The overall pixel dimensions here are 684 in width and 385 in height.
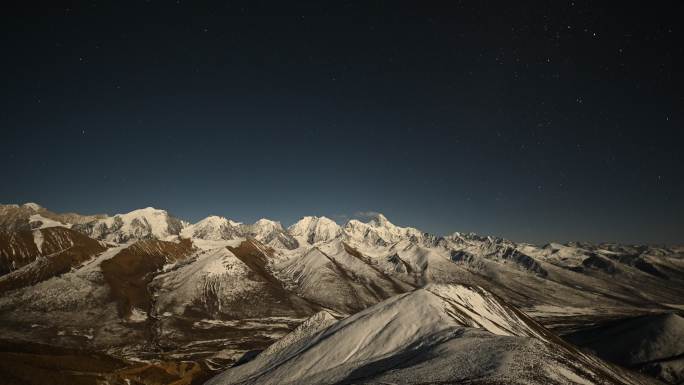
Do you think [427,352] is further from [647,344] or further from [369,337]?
[647,344]

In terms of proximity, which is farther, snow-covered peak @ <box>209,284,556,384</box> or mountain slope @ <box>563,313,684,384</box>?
mountain slope @ <box>563,313,684,384</box>

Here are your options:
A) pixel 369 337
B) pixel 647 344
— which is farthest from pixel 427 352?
pixel 647 344

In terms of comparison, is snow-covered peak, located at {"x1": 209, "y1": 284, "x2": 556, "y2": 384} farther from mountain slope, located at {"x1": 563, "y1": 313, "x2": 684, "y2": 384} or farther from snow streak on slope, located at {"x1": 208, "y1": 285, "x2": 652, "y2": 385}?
mountain slope, located at {"x1": 563, "y1": 313, "x2": 684, "y2": 384}

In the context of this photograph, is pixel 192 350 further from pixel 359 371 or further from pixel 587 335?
pixel 587 335

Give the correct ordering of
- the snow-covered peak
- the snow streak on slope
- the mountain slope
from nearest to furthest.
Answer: the snow streak on slope, the snow-covered peak, the mountain slope

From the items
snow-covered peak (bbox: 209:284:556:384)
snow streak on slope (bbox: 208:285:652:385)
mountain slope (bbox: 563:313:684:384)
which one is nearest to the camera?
snow streak on slope (bbox: 208:285:652:385)

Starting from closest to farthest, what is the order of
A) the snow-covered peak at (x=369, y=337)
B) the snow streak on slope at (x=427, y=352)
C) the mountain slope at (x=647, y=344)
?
the snow streak on slope at (x=427, y=352)
the snow-covered peak at (x=369, y=337)
the mountain slope at (x=647, y=344)

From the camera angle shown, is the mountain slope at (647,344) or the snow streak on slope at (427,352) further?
the mountain slope at (647,344)

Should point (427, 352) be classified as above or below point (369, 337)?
above

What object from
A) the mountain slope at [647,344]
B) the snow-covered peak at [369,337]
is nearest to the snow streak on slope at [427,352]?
the snow-covered peak at [369,337]

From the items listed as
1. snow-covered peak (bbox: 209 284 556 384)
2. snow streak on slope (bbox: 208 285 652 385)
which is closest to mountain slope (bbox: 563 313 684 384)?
snow streak on slope (bbox: 208 285 652 385)

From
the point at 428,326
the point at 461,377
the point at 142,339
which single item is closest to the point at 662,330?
the point at 428,326

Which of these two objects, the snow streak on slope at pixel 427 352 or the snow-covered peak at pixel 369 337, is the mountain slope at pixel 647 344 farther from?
the snow-covered peak at pixel 369 337

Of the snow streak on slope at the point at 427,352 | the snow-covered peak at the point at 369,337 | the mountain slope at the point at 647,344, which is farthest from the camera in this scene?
the mountain slope at the point at 647,344
